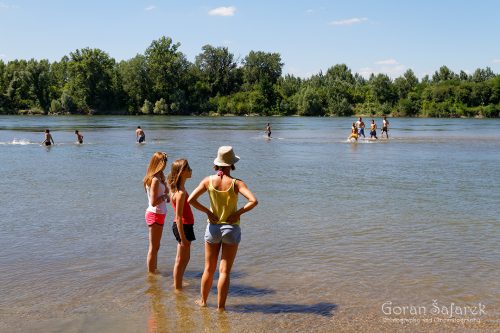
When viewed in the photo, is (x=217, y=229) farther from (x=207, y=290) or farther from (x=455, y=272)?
(x=455, y=272)

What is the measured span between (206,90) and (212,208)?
504 feet

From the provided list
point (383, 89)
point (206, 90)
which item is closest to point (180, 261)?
point (206, 90)

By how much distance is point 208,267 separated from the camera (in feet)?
23.3

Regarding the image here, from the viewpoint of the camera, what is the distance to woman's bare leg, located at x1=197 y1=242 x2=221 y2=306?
22.9 feet

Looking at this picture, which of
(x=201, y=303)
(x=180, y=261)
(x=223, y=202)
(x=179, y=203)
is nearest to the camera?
(x=223, y=202)

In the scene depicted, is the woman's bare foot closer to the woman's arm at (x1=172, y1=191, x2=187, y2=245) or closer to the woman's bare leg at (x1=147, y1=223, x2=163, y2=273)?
the woman's arm at (x1=172, y1=191, x2=187, y2=245)

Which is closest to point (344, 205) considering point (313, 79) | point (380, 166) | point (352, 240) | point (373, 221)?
point (373, 221)

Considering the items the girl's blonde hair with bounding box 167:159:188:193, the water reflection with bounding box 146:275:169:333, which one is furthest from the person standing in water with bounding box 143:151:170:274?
the girl's blonde hair with bounding box 167:159:188:193

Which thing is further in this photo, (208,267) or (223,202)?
(208,267)

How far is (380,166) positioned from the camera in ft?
84.1

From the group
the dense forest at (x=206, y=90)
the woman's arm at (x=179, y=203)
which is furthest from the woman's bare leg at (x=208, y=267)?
the dense forest at (x=206, y=90)

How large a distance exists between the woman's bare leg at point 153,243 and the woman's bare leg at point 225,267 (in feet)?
5.76

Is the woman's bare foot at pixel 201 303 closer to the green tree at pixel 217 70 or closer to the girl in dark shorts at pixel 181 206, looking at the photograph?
the girl in dark shorts at pixel 181 206

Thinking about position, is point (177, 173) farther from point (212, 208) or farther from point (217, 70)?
point (217, 70)
